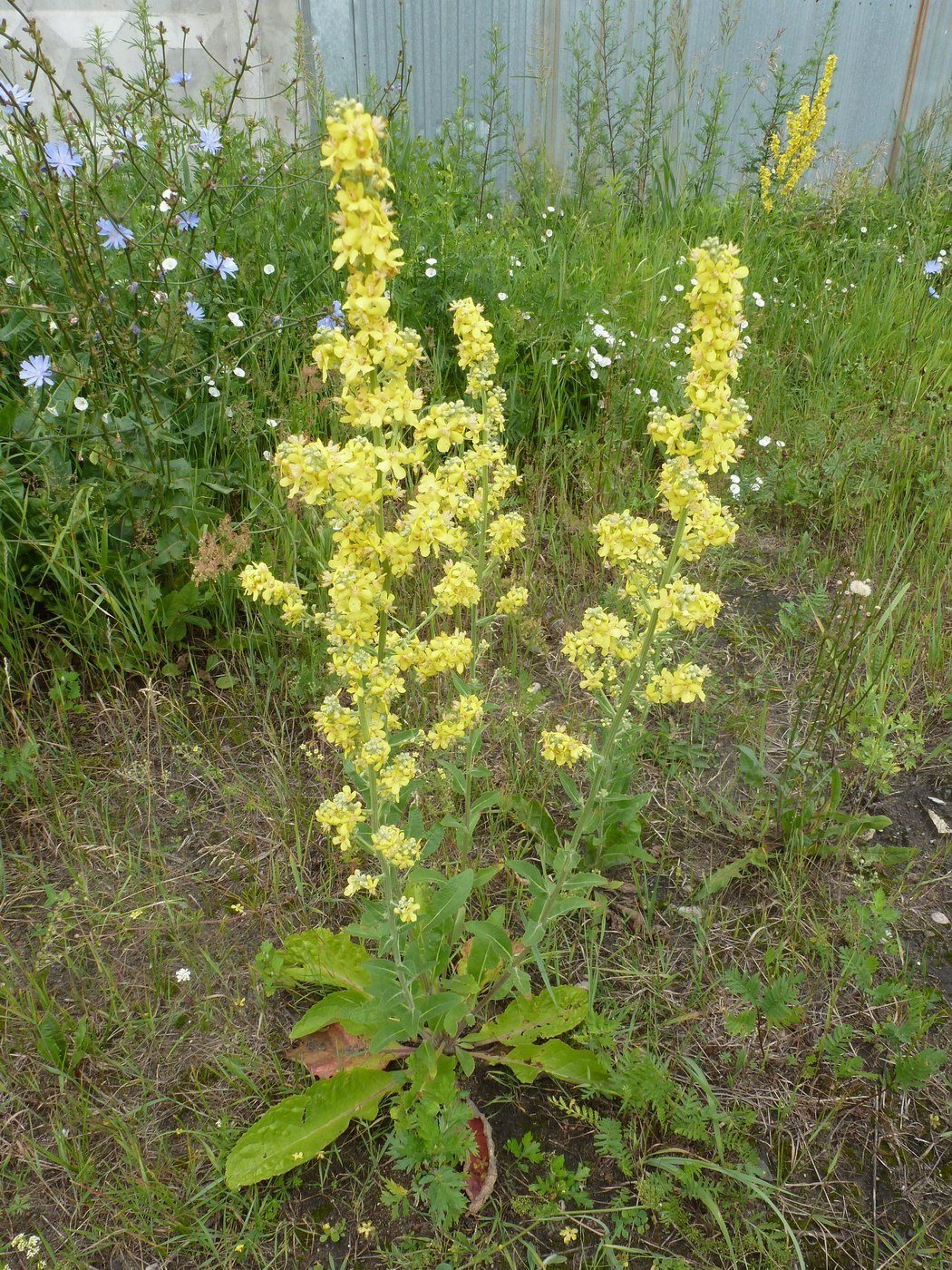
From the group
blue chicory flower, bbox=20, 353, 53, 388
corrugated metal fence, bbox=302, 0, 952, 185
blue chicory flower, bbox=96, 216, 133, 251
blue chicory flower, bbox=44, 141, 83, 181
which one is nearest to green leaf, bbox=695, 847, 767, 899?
blue chicory flower, bbox=20, 353, 53, 388

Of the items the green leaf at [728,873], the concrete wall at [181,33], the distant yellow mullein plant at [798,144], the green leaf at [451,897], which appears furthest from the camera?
the distant yellow mullein plant at [798,144]

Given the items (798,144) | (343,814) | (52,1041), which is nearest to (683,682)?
(343,814)

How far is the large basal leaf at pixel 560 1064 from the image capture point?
1952 mm

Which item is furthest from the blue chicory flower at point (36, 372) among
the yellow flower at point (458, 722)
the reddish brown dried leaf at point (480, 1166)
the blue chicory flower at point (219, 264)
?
the reddish brown dried leaf at point (480, 1166)

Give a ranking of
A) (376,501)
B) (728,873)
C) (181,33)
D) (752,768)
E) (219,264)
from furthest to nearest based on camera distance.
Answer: (181,33) → (219,264) → (752,768) → (728,873) → (376,501)

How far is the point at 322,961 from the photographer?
2109 millimetres

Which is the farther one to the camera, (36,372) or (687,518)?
(36,372)

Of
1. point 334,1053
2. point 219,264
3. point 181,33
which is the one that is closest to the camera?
point 334,1053

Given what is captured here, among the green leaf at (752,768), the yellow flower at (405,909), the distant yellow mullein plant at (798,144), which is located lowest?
the yellow flower at (405,909)

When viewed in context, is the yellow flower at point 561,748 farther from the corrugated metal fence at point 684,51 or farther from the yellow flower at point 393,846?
the corrugated metal fence at point 684,51

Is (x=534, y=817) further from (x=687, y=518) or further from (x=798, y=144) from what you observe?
(x=798, y=144)

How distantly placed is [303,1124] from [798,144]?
664cm

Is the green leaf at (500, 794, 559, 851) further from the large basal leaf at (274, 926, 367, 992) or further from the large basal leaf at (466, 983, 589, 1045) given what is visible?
the large basal leaf at (274, 926, 367, 992)

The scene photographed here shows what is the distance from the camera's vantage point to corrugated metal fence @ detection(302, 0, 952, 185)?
18.7ft
